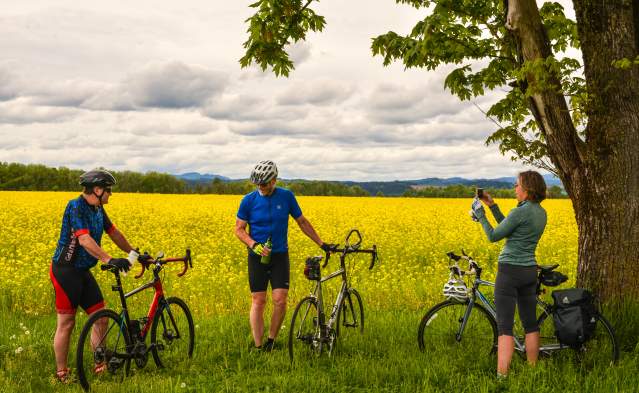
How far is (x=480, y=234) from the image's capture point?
18.4 meters

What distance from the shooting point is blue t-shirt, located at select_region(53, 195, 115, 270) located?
17.8 feet

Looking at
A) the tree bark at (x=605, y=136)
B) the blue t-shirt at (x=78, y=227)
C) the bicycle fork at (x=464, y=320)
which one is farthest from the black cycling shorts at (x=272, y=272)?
the tree bark at (x=605, y=136)

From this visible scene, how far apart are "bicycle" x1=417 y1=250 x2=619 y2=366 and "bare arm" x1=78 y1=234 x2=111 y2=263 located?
11.0 ft

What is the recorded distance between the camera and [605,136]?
22.1 feet

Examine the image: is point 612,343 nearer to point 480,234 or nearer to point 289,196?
point 289,196

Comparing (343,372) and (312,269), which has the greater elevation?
(312,269)

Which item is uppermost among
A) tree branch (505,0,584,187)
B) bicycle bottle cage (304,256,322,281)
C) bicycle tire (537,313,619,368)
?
tree branch (505,0,584,187)

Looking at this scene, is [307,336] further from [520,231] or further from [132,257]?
[520,231]

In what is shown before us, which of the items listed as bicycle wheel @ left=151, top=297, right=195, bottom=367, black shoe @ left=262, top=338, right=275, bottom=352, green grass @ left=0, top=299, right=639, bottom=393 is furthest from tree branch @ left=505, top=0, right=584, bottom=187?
bicycle wheel @ left=151, top=297, right=195, bottom=367

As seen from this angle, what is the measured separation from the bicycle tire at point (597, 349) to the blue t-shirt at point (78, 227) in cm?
476

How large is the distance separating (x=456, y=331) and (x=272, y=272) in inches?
87.6

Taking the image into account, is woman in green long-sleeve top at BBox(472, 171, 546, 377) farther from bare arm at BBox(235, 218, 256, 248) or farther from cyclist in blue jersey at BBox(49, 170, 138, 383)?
cyclist in blue jersey at BBox(49, 170, 138, 383)

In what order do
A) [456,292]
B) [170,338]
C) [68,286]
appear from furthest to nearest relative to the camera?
[170,338]
[456,292]
[68,286]

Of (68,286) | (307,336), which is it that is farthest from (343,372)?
(68,286)
